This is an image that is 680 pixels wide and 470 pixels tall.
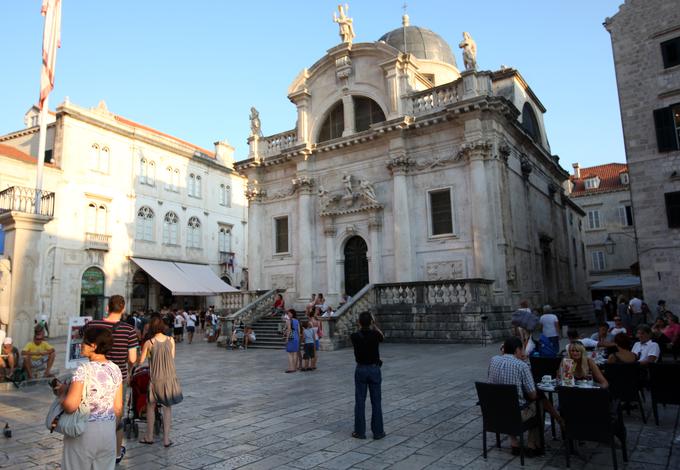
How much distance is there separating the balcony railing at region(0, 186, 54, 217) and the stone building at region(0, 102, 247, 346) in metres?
11.9

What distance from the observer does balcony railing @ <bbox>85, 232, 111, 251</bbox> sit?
2970 centimetres

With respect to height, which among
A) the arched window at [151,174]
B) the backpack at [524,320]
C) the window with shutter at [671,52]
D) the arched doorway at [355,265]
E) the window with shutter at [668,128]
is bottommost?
the backpack at [524,320]

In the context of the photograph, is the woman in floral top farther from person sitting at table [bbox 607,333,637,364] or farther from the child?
the child

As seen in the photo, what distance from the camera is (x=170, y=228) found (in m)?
35.8

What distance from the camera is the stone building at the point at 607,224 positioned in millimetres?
42219

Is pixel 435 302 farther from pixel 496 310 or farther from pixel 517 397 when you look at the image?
pixel 517 397

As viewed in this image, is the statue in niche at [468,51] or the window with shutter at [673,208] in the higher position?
the statue in niche at [468,51]

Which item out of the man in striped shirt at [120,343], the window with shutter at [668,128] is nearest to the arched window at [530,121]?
the window with shutter at [668,128]

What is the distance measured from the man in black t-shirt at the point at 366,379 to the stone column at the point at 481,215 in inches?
524

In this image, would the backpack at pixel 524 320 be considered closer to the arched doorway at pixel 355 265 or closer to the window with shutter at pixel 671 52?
the arched doorway at pixel 355 265

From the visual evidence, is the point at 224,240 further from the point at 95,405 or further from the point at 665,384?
the point at 95,405

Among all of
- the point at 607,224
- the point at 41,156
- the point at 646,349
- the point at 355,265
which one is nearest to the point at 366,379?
the point at 646,349

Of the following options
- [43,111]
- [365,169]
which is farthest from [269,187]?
[43,111]

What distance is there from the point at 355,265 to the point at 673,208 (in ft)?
43.1
